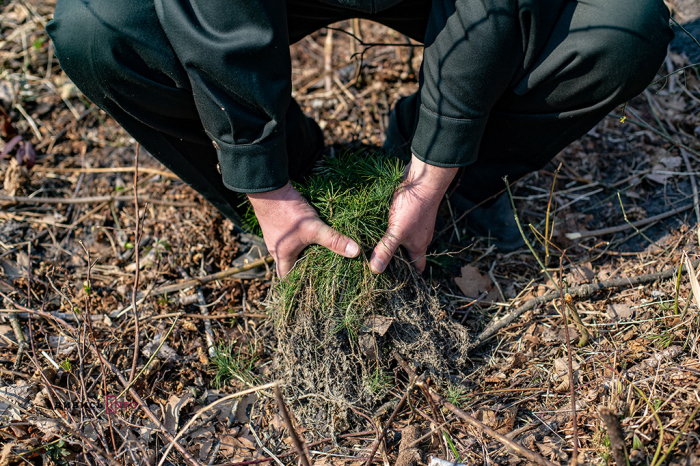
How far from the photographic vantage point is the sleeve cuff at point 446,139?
1781 mm

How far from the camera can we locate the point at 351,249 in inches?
73.5

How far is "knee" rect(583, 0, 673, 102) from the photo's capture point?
5.69ft

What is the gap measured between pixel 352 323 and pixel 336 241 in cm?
37

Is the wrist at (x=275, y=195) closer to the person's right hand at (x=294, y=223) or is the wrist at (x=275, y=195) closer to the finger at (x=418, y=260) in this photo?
the person's right hand at (x=294, y=223)

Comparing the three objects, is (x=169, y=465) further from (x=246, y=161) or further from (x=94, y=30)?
(x=94, y=30)

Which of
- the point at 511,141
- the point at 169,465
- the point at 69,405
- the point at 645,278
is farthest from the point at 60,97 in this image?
the point at 645,278

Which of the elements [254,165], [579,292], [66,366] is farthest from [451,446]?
[66,366]

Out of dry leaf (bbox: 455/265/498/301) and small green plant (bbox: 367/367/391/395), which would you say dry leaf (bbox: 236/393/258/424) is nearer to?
small green plant (bbox: 367/367/391/395)

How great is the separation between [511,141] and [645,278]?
0.95 metres

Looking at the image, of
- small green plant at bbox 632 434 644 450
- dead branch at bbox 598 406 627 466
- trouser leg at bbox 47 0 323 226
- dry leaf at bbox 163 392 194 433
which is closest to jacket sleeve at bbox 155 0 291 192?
trouser leg at bbox 47 0 323 226

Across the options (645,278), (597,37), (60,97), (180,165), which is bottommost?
(645,278)

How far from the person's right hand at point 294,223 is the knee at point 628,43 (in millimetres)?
1209

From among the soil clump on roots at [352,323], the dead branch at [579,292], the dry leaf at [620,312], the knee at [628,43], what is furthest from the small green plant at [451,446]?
the knee at [628,43]

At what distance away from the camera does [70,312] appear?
7.92 feet
